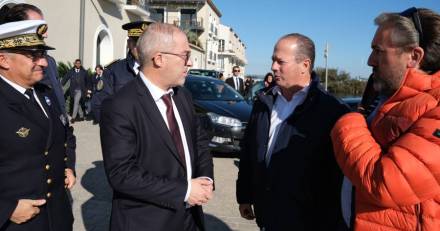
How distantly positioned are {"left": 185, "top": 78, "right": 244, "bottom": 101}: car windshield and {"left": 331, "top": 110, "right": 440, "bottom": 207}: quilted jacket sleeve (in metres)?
7.36

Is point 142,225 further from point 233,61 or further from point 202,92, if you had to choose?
point 233,61

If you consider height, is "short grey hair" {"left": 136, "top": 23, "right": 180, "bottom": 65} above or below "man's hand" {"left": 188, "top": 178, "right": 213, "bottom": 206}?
above

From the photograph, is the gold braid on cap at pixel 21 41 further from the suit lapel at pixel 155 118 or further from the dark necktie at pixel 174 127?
the dark necktie at pixel 174 127

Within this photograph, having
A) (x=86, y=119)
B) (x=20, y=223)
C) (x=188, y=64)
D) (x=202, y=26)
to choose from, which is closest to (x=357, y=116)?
(x=188, y=64)

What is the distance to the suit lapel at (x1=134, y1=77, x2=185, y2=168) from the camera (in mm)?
2242

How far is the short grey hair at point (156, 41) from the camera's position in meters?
2.28

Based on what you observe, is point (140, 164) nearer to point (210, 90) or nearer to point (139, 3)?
point (210, 90)

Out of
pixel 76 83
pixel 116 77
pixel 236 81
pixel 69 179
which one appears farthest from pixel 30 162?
pixel 236 81

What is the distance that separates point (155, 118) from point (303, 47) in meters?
1.15

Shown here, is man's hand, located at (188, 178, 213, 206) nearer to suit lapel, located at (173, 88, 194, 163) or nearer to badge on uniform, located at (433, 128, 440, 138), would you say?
suit lapel, located at (173, 88, 194, 163)

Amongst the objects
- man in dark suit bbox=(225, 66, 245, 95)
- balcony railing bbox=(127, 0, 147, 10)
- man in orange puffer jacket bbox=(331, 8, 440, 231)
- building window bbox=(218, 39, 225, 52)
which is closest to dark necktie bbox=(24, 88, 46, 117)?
man in orange puffer jacket bbox=(331, 8, 440, 231)

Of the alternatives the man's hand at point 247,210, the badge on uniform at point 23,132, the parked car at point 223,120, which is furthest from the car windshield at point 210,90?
the badge on uniform at point 23,132

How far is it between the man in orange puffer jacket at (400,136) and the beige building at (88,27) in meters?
11.4

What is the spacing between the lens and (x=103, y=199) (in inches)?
216
